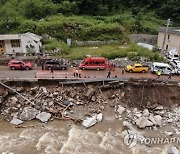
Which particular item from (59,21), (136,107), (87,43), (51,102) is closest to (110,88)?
(136,107)

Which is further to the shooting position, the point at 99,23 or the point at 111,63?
the point at 99,23

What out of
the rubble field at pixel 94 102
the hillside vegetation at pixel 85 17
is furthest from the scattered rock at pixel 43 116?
the hillside vegetation at pixel 85 17

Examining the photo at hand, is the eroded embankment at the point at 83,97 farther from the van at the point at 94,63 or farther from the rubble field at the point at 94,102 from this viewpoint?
the van at the point at 94,63

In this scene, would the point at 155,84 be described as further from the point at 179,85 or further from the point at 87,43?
the point at 87,43

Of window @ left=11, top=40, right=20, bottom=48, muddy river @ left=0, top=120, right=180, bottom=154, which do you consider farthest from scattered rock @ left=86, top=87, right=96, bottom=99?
window @ left=11, top=40, right=20, bottom=48

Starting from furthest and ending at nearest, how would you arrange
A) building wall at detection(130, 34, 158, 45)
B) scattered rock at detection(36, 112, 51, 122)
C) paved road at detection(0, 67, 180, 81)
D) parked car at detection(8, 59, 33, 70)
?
building wall at detection(130, 34, 158, 45), parked car at detection(8, 59, 33, 70), paved road at detection(0, 67, 180, 81), scattered rock at detection(36, 112, 51, 122)

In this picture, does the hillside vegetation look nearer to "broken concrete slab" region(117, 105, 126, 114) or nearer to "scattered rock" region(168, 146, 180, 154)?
"broken concrete slab" region(117, 105, 126, 114)
